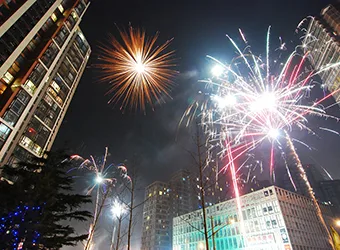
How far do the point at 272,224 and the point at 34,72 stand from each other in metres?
64.3

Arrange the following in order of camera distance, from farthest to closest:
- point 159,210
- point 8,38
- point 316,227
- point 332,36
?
point 159,210 → point 316,227 → point 332,36 → point 8,38

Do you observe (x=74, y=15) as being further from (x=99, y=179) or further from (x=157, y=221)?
(x=157, y=221)

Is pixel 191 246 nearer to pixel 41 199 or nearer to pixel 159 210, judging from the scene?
pixel 159 210

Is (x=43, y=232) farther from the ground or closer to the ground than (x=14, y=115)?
closer to the ground

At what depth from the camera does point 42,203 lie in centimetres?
1209

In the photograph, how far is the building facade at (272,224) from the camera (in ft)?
157

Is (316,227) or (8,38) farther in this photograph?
(316,227)

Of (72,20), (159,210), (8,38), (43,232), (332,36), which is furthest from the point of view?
(159,210)

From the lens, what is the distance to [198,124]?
409 inches

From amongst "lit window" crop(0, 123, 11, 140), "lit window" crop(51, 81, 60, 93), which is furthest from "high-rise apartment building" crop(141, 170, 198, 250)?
"lit window" crop(0, 123, 11, 140)

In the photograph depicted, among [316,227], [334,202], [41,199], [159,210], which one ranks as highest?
[334,202]

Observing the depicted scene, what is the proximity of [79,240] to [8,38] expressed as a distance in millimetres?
33261

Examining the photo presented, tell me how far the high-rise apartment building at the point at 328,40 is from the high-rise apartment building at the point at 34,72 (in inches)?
2380

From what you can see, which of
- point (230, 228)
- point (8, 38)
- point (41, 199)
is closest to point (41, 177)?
point (41, 199)
